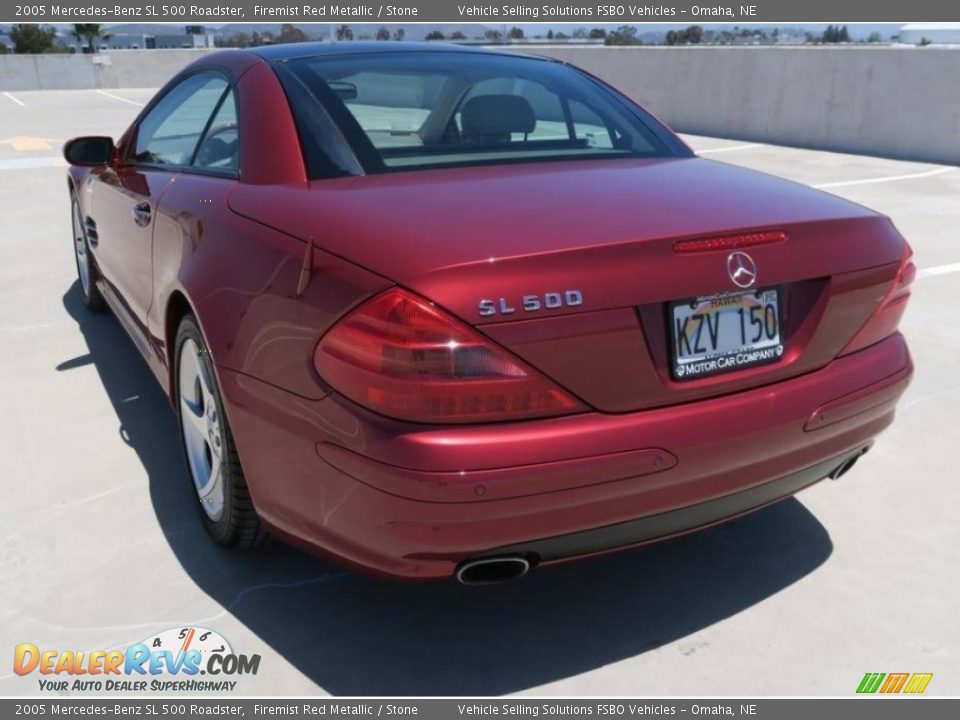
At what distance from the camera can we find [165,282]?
9.87ft

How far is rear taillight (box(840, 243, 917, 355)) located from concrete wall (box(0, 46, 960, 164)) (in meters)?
11.1

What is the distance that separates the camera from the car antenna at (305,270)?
2143 millimetres

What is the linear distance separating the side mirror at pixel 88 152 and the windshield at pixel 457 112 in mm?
1490

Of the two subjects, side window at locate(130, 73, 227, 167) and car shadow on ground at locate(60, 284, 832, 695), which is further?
side window at locate(130, 73, 227, 167)

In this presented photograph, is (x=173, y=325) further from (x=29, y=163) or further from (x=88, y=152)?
(x=29, y=163)

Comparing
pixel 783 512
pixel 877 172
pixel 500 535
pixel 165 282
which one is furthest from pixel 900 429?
pixel 877 172

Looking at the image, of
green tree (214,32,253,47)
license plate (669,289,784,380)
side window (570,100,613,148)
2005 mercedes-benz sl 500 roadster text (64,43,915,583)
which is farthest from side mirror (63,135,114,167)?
green tree (214,32,253,47)

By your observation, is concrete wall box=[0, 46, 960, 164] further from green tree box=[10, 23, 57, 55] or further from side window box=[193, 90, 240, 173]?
green tree box=[10, 23, 57, 55]

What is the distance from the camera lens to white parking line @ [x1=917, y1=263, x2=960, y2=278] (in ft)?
20.0

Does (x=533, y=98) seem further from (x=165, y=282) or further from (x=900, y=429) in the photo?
(x=900, y=429)

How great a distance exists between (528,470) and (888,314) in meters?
1.24

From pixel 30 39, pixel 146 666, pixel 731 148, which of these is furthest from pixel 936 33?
pixel 30 39

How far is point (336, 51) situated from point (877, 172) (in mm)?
9699

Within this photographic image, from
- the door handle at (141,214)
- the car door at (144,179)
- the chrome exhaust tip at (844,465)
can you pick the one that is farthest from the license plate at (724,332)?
the door handle at (141,214)
